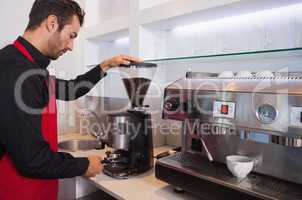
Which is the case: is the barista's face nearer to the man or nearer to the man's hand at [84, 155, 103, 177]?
the man

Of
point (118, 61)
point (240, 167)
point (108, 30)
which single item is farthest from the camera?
point (108, 30)

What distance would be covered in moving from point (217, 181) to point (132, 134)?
1.50 feet

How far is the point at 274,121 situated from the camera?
0.72m

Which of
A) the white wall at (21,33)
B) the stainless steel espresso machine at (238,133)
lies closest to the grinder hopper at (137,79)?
the stainless steel espresso machine at (238,133)

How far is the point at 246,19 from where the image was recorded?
4.34 feet

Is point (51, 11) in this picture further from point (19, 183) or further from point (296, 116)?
point (296, 116)

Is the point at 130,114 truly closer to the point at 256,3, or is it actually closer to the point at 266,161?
the point at 266,161

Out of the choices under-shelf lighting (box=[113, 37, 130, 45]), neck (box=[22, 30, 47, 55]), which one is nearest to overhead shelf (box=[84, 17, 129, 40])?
under-shelf lighting (box=[113, 37, 130, 45])

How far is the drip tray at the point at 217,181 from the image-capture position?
709 millimetres

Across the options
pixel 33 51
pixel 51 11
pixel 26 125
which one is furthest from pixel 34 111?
pixel 51 11

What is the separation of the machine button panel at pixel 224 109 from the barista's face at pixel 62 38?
0.65m

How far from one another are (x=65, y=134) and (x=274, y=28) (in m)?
1.90

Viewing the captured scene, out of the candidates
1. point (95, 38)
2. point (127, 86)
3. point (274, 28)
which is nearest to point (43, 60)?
point (127, 86)

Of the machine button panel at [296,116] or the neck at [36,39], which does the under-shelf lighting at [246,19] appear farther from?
the neck at [36,39]
